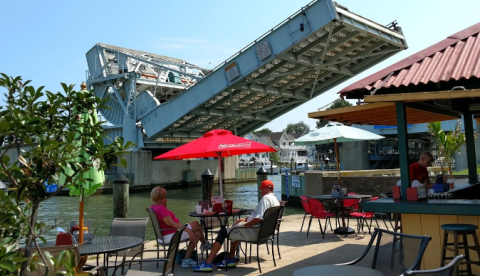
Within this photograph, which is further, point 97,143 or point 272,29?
point 272,29

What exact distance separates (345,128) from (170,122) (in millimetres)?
14915

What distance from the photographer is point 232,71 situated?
59.1ft

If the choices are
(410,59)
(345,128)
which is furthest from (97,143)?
(345,128)

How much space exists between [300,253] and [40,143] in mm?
4507

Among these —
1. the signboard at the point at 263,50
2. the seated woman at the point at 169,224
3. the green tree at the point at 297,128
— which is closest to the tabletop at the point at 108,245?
the seated woman at the point at 169,224

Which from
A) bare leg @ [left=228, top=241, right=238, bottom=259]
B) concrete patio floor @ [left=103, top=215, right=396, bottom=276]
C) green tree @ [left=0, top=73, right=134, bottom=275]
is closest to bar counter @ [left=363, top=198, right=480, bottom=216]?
concrete patio floor @ [left=103, top=215, right=396, bottom=276]

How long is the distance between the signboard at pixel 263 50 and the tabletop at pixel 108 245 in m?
A: 13.6

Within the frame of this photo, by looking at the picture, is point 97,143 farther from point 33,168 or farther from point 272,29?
point 272,29

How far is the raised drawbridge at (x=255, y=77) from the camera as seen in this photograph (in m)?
15.8

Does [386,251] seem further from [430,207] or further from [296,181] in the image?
[296,181]

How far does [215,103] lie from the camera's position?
71.0 feet

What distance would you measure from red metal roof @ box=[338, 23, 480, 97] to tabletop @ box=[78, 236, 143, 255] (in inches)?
115

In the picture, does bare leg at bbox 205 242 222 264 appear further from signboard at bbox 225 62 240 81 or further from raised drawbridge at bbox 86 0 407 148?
signboard at bbox 225 62 240 81

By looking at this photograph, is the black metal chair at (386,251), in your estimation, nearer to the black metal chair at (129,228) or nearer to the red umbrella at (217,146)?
the black metal chair at (129,228)
